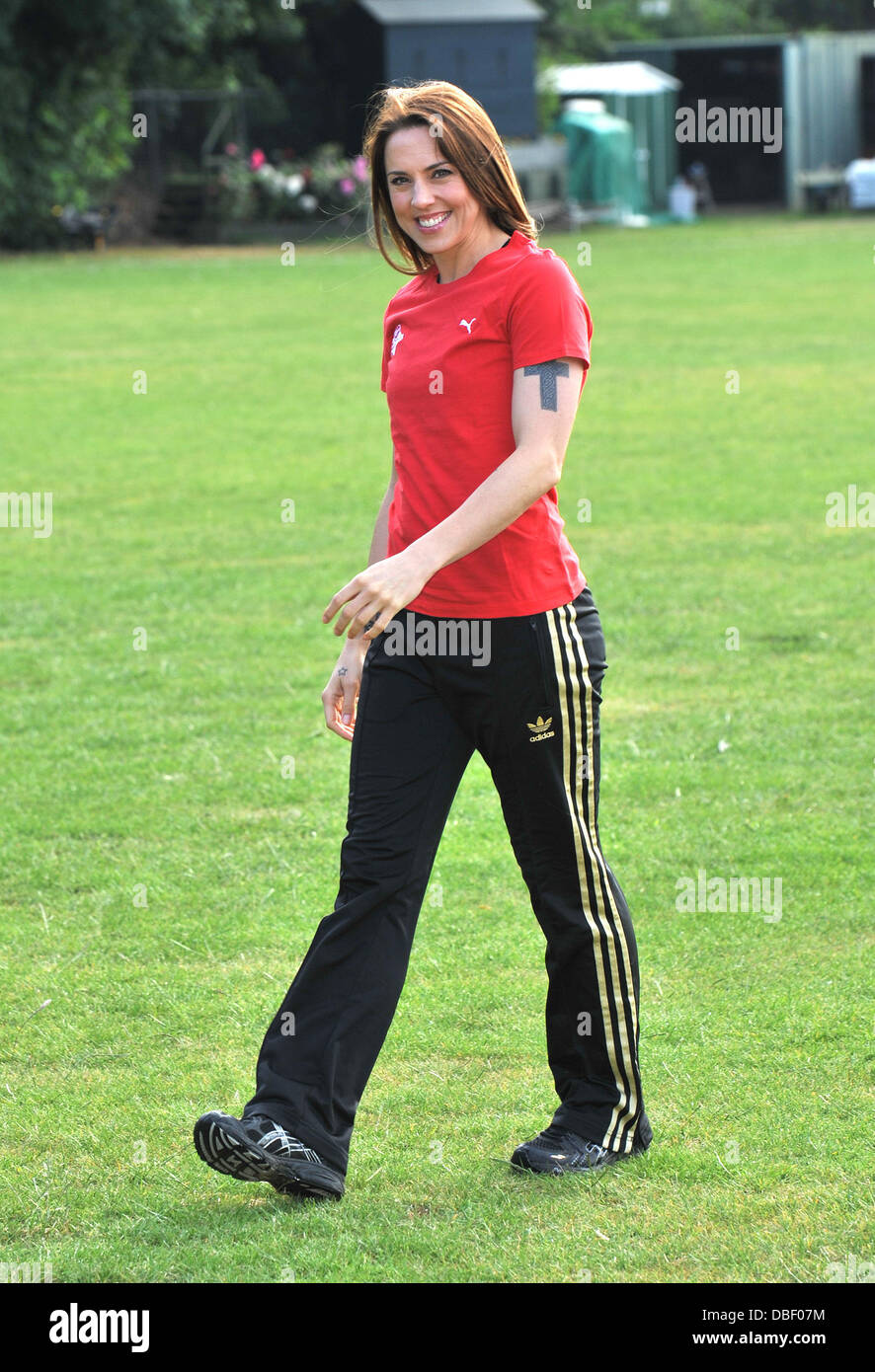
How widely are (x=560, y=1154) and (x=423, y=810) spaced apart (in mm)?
822

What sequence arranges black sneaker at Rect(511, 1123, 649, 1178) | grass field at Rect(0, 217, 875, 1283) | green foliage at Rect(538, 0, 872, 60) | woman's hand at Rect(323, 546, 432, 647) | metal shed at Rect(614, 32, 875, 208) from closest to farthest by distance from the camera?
woman's hand at Rect(323, 546, 432, 647) < grass field at Rect(0, 217, 875, 1283) < black sneaker at Rect(511, 1123, 649, 1178) < metal shed at Rect(614, 32, 875, 208) < green foliage at Rect(538, 0, 872, 60)

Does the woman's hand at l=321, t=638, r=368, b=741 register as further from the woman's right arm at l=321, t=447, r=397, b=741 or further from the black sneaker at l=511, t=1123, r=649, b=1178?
the black sneaker at l=511, t=1123, r=649, b=1178

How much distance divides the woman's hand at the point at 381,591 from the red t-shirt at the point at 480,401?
0.83ft

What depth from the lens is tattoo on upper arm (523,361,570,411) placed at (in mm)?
3383

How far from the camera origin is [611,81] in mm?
48875

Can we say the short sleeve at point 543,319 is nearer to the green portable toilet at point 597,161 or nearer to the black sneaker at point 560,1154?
the black sneaker at point 560,1154

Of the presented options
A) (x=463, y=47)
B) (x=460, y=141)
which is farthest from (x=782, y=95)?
(x=460, y=141)

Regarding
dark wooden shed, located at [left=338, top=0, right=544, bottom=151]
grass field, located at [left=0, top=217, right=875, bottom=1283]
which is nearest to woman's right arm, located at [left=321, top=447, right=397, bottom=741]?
grass field, located at [left=0, top=217, right=875, bottom=1283]

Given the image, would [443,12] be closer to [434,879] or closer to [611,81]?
[611,81]

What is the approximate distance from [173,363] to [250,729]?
13.0 meters

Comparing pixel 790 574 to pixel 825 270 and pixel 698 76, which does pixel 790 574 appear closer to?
pixel 825 270

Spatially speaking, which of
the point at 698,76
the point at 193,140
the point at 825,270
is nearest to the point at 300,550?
the point at 825,270

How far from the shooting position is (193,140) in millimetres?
43219

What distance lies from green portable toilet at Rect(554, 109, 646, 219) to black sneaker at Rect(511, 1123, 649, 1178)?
142 feet
